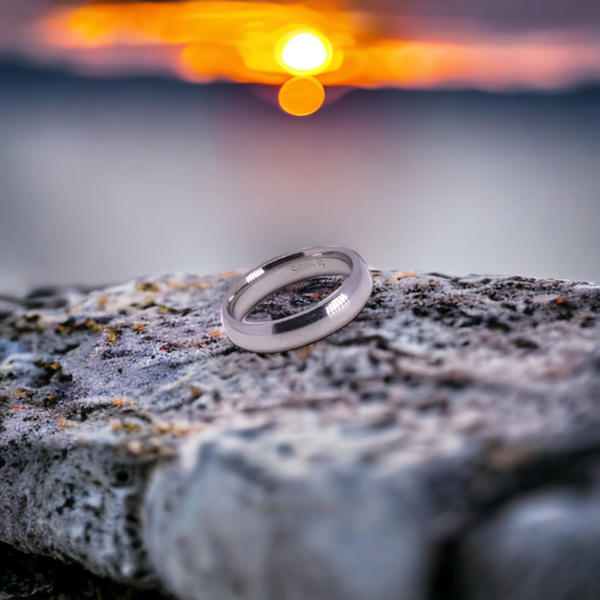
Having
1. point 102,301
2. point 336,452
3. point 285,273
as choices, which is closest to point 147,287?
point 102,301

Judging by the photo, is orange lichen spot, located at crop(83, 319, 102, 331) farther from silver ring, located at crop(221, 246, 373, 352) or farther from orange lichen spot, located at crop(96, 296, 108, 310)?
silver ring, located at crop(221, 246, 373, 352)

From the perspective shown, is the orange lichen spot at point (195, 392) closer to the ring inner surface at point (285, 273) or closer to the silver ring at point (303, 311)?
the silver ring at point (303, 311)

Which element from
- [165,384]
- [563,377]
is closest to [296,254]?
[165,384]

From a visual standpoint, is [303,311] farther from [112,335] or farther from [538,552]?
[538,552]

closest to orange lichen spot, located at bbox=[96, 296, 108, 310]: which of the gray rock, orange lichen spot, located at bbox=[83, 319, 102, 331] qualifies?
orange lichen spot, located at bbox=[83, 319, 102, 331]

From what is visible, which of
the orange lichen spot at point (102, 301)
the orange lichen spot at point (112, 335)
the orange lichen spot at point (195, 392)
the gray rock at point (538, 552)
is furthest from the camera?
the orange lichen spot at point (102, 301)

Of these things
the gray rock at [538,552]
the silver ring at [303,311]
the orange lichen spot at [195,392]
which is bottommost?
the gray rock at [538,552]

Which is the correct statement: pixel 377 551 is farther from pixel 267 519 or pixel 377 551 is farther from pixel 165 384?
pixel 165 384

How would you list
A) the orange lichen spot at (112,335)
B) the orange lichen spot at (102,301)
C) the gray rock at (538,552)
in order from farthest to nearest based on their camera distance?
1. the orange lichen spot at (102,301)
2. the orange lichen spot at (112,335)
3. the gray rock at (538,552)

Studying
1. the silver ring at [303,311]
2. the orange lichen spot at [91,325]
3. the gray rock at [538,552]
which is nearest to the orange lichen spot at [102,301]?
the orange lichen spot at [91,325]
